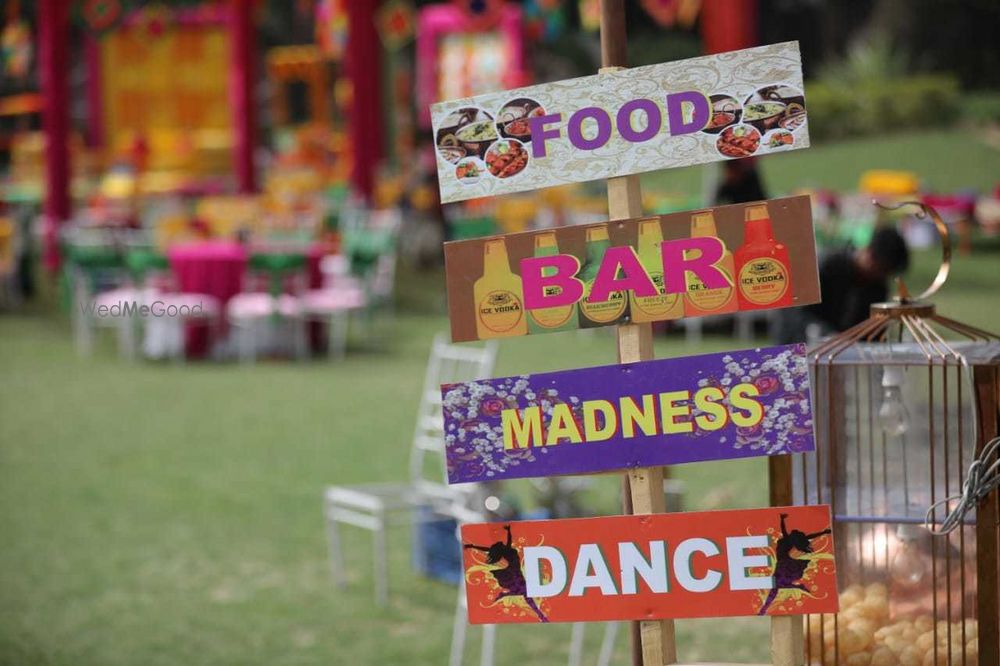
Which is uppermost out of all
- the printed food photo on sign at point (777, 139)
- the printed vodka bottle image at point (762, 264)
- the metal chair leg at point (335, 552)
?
the printed food photo on sign at point (777, 139)

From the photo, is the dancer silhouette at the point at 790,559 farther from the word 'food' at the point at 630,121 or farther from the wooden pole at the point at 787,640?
the word 'food' at the point at 630,121

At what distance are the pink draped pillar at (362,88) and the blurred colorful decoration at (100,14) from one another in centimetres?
227

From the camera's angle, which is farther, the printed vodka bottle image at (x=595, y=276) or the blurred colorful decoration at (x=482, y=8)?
the blurred colorful decoration at (x=482, y=8)

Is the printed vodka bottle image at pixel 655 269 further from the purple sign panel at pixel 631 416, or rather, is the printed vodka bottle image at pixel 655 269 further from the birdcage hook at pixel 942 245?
the birdcage hook at pixel 942 245

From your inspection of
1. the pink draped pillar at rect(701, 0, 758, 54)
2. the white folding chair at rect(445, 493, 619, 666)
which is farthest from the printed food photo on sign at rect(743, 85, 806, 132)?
the pink draped pillar at rect(701, 0, 758, 54)

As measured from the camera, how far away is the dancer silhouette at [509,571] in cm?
268

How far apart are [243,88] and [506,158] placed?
41.3ft

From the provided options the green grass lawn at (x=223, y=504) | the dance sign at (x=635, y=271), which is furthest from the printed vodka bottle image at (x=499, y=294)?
the green grass lawn at (x=223, y=504)

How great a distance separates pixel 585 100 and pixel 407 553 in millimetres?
3244

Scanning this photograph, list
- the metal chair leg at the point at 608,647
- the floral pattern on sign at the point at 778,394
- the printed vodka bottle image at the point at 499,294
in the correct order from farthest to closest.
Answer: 1. the metal chair leg at the point at 608,647
2. the printed vodka bottle image at the point at 499,294
3. the floral pattern on sign at the point at 778,394

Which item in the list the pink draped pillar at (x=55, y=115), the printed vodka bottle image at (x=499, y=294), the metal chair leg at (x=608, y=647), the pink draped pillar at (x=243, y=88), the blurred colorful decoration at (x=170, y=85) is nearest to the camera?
the printed vodka bottle image at (x=499, y=294)

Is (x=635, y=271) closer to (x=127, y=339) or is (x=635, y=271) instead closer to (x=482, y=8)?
(x=127, y=339)

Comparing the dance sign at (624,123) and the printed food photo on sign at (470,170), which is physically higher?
the dance sign at (624,123)

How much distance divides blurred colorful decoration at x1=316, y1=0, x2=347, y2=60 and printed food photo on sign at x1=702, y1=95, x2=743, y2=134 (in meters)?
11.9
